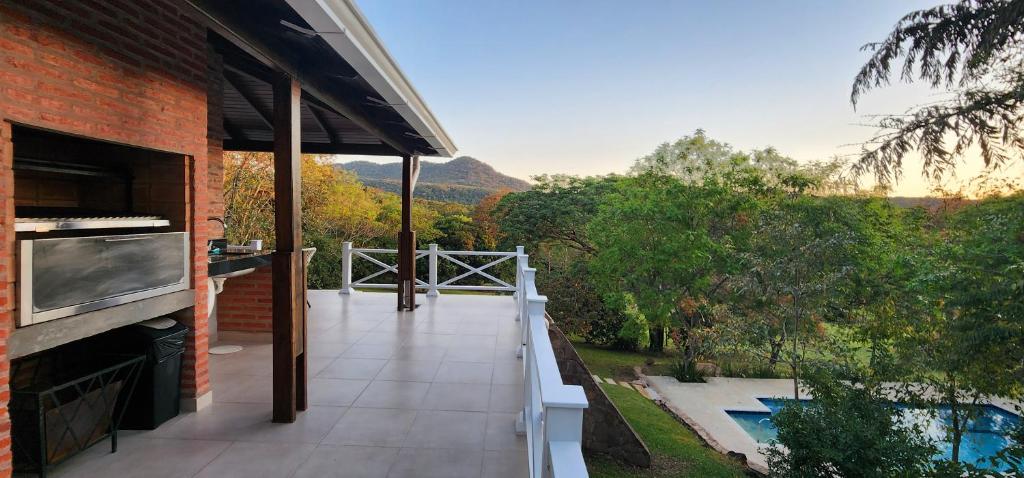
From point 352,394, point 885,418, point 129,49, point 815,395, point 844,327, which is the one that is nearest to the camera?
point 129,49

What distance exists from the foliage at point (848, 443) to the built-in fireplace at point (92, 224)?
679 centimetres

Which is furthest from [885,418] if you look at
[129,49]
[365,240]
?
→ [365,240]

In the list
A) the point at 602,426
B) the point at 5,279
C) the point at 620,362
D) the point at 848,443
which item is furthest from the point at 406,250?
the point at 620,362

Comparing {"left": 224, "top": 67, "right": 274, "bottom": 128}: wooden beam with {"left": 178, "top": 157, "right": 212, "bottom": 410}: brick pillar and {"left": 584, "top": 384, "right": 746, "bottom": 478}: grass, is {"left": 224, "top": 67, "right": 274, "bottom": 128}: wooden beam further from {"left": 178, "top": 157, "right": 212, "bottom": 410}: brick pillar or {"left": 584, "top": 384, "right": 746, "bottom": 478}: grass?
{"left": 584, "top": 384, "right": 746, "bottom": 478}: grass

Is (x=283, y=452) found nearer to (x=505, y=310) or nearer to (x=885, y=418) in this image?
(x=505, y=310)

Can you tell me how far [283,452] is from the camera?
299cm

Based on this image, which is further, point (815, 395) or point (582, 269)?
→ point (582, 269)

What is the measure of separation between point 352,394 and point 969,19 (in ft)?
29.4

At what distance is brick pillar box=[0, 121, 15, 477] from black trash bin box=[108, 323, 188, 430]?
3.12 feet

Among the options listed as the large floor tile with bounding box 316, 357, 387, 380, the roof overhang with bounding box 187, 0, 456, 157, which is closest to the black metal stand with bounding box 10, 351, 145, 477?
the large floor tile with bounding box 316, 357, 387, 380

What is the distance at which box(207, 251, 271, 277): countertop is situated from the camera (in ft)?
13.2

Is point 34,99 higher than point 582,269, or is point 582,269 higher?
point 34,99

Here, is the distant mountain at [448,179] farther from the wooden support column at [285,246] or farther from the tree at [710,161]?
the wooden support column at [285,246]

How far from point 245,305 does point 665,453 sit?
7077mm
